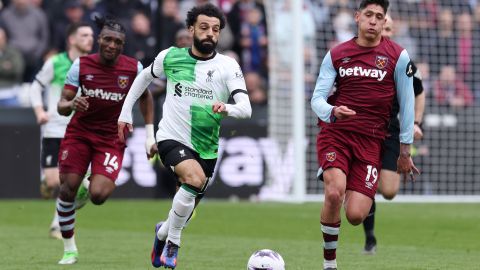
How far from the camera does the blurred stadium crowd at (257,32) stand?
22.4 meters

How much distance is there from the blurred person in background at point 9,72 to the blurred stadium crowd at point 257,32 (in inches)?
0.7

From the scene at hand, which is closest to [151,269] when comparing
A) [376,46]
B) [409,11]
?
[376,46]

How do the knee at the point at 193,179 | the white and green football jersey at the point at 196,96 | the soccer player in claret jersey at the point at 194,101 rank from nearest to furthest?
1. the knee at the point at 193,179
2. the soccer player in claret jersey at the point at 194,101
3. the white and green football jersey at the point at 196,96

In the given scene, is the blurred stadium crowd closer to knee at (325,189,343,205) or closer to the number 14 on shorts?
the number 14 on shorts

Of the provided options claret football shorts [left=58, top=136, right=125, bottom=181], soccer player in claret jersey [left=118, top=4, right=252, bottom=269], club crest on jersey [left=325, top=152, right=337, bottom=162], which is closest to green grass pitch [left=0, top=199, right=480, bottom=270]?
claret football shorts [left=58, top=136, right=125, bottom=181]

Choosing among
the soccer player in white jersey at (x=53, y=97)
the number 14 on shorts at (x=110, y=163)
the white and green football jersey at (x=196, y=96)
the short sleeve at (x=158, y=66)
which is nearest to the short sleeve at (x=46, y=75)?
the soccer player in white jersey at (x=53, y=97)

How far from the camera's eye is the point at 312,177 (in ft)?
74.5

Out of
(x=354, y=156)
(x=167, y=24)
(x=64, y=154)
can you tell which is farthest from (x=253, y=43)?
(x=354, y=156)

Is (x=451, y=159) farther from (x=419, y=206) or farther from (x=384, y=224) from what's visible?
(x=384, y=224)

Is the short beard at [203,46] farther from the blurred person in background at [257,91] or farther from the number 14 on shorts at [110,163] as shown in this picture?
the blurred person in background at [257,91]

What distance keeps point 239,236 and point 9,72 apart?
307 inches

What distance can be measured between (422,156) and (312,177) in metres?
2.15

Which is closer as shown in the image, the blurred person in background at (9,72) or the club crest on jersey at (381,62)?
the club crest on jersey at (381,62)

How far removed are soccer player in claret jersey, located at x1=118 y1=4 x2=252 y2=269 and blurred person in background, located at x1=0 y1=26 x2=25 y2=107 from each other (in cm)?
1100
